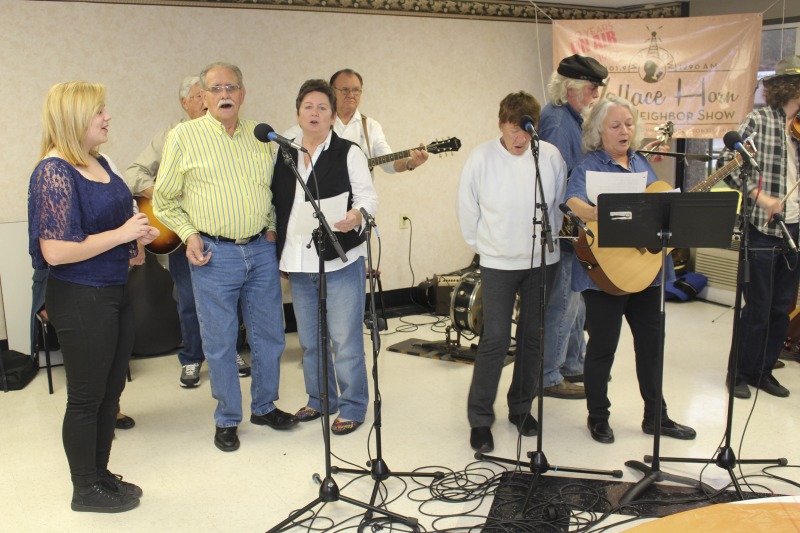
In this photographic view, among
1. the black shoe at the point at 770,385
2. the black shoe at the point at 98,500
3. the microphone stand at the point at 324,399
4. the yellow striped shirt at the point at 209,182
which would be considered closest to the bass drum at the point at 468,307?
the black shoe at the point at 770,385

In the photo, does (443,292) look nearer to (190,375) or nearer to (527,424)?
(190,375)

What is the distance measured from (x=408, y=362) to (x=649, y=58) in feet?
10.6

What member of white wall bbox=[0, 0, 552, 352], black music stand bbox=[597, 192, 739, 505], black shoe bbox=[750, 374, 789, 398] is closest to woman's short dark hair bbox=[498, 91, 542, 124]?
black music stand bbox=[597, 192, 739, 505]

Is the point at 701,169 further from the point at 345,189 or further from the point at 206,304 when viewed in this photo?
the point at 206,304

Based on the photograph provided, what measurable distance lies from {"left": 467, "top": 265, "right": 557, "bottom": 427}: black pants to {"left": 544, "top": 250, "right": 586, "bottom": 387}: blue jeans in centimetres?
32

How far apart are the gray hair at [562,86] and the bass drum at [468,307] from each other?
1218 millimetres

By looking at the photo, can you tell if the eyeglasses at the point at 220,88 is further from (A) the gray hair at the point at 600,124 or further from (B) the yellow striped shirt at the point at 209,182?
(A) the gray hair at the point at 600,124

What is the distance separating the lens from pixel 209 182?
3.28m

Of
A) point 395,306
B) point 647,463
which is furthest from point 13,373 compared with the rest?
point 647,463

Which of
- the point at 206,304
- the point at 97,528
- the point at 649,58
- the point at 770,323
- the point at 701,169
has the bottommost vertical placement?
the point at 97,528

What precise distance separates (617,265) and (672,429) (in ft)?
2.81

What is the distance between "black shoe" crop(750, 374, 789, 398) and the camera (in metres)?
3.99

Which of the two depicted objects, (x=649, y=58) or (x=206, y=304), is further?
(x=649, y=58)

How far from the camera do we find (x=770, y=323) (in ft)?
13.4
